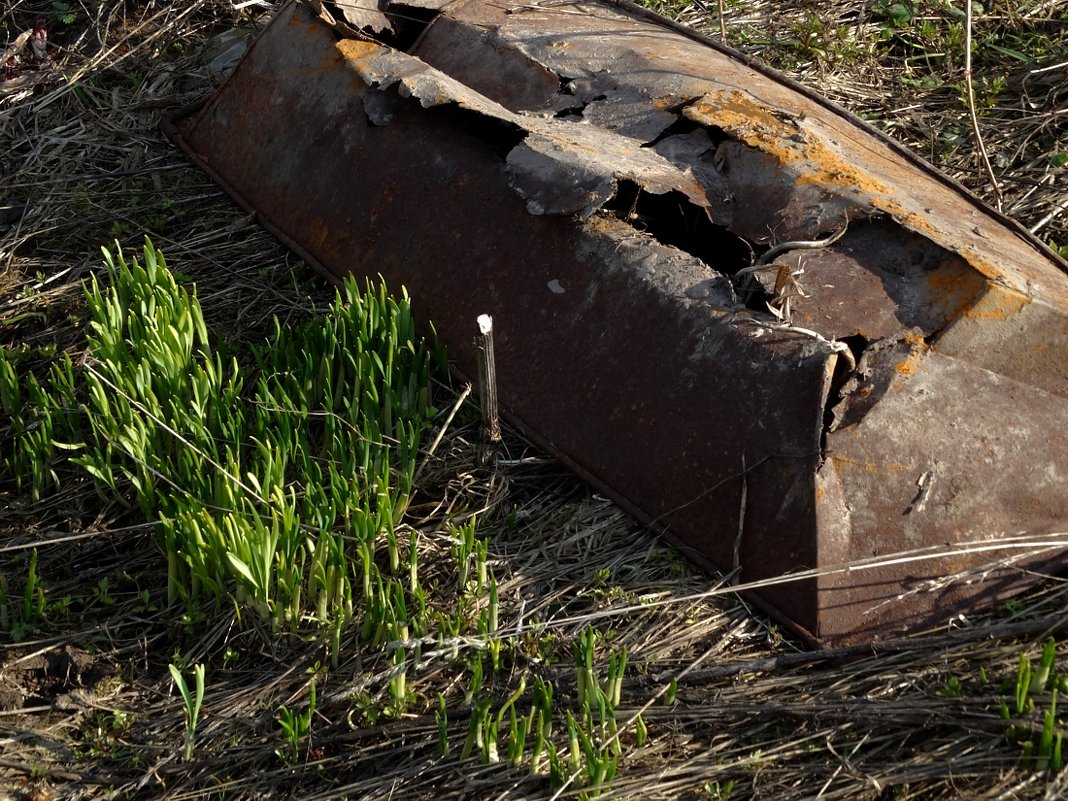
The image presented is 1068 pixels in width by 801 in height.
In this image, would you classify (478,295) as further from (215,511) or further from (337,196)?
(215,511)

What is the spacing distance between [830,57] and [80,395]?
2752 millimetres

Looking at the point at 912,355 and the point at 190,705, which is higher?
the point at 912,355

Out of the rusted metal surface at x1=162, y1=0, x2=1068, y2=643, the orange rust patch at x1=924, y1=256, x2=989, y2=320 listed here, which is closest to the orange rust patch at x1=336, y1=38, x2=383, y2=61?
the rusted metal surface at x1=162, y1=0, x2=1068, y2=643

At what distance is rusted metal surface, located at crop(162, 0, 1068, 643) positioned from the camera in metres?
2.21

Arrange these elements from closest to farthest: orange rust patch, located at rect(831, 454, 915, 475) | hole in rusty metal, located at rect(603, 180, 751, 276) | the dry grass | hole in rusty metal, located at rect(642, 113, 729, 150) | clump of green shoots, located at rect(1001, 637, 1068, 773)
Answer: clump of green shoots, located at rect(1001, 637, 1068, 773), the dry grass, orange rust patch, located at rect(831, 454, 915, 475), hole in rusty metal, located at rect(603, 180, 751, 276), hole in rusty metal, located at rect(642, 113, 729, 150)

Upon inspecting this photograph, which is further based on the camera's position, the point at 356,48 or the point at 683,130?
the point at 356,48

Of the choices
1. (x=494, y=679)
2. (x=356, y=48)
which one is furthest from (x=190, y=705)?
(x=356, y=48)

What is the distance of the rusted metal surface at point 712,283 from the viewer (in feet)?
7.25

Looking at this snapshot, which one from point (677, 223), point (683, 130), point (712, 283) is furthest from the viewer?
point (683, 130)

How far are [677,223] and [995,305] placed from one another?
2.38 ft

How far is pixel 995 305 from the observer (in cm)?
229

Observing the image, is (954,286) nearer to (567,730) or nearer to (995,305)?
(995,305)

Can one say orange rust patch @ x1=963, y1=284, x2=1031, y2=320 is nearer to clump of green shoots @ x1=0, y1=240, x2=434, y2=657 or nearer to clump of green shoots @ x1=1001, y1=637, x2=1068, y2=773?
clump of green shoots @ x1=1001, y1=637, x2=1068, y2=773

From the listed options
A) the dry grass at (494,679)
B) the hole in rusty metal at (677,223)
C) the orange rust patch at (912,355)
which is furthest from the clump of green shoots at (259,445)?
the orange rust patch at (912,355)
